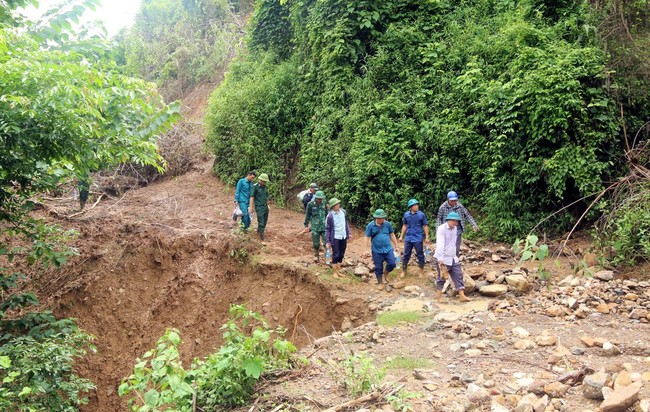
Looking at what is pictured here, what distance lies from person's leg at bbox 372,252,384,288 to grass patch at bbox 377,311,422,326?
1.27m

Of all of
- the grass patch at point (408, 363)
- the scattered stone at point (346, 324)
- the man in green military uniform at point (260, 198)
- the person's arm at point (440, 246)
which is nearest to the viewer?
the grass patch at point (408, 363)

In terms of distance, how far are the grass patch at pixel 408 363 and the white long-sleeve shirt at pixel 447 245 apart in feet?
7.76

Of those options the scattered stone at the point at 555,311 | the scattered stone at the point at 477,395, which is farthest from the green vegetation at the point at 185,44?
the scattered stone at the point at 477,395

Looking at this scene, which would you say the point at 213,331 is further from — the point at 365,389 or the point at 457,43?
the point at 457,43

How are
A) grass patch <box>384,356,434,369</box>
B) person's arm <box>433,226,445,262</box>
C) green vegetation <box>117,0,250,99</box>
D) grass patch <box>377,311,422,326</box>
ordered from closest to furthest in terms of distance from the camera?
grass patch <box>384,356,434,369</box>, grass patch <box>377,311,422,326</box>, person's arm <box>433,226,445,262</box>, green vegetation <box>117,0,250,99</box>

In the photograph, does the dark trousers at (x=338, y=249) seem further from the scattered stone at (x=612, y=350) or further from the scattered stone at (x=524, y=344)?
the scattered stone at (x=612, y=350)

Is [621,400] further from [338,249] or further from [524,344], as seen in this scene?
[338,249]

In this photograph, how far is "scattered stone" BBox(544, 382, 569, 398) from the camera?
4172 mm

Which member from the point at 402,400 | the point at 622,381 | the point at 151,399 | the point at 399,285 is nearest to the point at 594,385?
the point at 622,381

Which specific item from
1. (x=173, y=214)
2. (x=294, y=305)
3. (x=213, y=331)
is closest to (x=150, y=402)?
(x=294, y=305)

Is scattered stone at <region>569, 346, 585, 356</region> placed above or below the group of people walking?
below

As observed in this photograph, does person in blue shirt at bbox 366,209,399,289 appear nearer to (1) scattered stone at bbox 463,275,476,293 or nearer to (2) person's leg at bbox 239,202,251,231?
(1) scattered stone at bbox 463,275,476,293

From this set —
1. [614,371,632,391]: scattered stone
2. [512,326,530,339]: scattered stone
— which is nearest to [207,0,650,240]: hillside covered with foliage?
[512,326,530,339]: scattered stone

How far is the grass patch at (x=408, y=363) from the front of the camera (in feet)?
17.7
